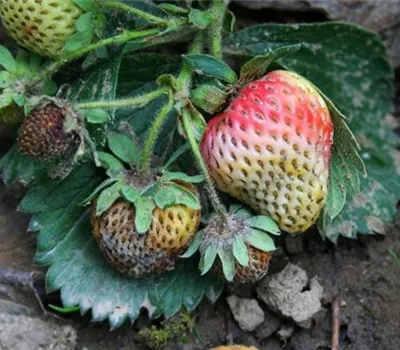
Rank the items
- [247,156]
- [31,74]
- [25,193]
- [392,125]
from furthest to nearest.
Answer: [392,125] → [25,193] → [31,74] → [247,156]

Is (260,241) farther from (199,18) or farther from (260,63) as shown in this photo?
(199,18)

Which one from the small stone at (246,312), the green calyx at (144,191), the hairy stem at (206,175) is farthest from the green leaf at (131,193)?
the small stone at (246,312)

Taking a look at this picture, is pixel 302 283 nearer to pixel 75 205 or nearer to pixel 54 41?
pixel 75 205

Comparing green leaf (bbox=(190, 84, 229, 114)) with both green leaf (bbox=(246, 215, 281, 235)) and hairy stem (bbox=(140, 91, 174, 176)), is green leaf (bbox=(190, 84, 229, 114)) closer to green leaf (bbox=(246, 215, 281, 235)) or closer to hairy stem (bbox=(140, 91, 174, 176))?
hairy stem (bbox=(140, 91, 174, 176))

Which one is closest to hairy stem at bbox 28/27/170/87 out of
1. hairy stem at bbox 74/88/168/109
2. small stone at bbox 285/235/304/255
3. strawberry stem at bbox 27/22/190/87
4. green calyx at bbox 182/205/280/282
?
strawberry stem at bbox 27/22/190/87

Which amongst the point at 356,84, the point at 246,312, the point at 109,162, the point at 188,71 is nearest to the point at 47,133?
the point at 109,162

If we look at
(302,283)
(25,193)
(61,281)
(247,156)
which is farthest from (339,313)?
(25,193)

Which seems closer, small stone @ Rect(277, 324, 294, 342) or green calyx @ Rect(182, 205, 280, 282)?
green calyx @ Rect(182, 205, 280, 282)
